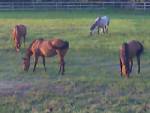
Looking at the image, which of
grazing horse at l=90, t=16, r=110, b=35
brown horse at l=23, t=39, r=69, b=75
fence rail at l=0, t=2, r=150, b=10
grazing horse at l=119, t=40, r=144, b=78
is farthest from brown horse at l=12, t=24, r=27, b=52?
fence rail at l=0, t=2, r=150, b=10

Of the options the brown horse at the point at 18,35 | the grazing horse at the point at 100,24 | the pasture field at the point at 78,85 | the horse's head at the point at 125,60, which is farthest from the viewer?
the grazing horse at the point at 100,24

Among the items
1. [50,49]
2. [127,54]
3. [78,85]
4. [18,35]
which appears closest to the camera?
[78,85]

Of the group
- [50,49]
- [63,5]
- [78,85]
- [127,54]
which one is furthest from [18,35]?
[63,5]

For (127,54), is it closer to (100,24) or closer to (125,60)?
(125,60)

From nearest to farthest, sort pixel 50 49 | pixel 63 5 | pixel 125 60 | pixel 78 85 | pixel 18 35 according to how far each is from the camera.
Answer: pixel 78 85 → pixel 125 60 → pixel 50 49 → pixel 18 35 → pixel 63 5

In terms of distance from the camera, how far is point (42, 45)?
15492 mm

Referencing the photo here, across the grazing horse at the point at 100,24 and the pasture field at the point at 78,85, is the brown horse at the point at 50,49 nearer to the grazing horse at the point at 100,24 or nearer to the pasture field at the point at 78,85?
the pasture field at the point at 78,85

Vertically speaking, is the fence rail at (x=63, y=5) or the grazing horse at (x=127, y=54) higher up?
the grazing horse at (x=127, y=54)

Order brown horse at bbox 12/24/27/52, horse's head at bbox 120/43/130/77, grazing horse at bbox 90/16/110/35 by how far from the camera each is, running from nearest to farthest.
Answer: horse's head at bbox 120/43/130/77 < brown horse at bbox 12/24/27/52 < grazing horse at bbox 90/16/110/35

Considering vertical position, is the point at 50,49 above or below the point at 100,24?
above

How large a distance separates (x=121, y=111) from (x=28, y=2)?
4289 centimetres

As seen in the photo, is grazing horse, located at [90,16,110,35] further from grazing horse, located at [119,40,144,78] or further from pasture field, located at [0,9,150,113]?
grazing horse, located at [119,40,144,78]

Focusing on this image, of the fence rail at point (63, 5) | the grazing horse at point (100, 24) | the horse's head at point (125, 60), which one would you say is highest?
the horse's head at point (125, 60)

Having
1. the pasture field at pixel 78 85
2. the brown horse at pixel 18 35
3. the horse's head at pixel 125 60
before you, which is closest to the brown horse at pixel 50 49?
the pasture field at pixel 78 85
